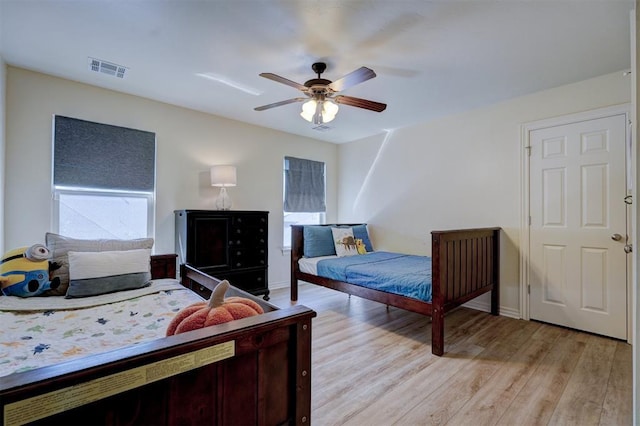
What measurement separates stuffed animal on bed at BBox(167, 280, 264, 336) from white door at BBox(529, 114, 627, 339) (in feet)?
10.3

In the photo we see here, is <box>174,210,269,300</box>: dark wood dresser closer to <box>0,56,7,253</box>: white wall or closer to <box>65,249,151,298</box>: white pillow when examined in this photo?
<box>65,249,151,298</box>: white pillow

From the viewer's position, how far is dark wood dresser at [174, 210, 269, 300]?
3254mm

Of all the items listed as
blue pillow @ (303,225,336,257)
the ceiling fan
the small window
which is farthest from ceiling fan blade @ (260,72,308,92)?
the small window

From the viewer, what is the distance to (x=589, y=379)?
79.9 inches

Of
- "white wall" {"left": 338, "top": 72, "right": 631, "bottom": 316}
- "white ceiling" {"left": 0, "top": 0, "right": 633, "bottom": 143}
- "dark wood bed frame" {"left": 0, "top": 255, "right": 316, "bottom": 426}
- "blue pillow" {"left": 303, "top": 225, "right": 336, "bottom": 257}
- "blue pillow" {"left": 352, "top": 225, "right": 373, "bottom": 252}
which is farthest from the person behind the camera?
"blue pillow" {"left": 352, "top": 225, "right": 373, "bottom": 252}

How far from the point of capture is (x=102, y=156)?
303 cm

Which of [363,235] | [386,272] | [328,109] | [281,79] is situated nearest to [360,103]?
[328,109]

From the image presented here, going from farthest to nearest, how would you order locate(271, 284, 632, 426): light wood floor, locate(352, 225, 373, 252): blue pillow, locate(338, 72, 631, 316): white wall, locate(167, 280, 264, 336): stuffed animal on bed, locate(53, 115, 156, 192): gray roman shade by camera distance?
locate(352, 225, 373, 252): blue pillow → locate(338, 72, 631, 316): white wall → locate(53, 115, 156, 192): gray roman shade → locate(271, 284, 632, 426): light wood floor → locate(167, 280, 264, 336): stuffed animal on bed

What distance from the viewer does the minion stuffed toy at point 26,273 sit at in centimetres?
192

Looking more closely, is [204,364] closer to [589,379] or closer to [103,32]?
[103,32]

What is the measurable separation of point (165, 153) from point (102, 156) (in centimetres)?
62

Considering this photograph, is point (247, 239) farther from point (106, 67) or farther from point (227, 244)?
point (106, 67)

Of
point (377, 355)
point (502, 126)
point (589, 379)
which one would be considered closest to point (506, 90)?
point (502, 126)

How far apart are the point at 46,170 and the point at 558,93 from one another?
16.5ft
